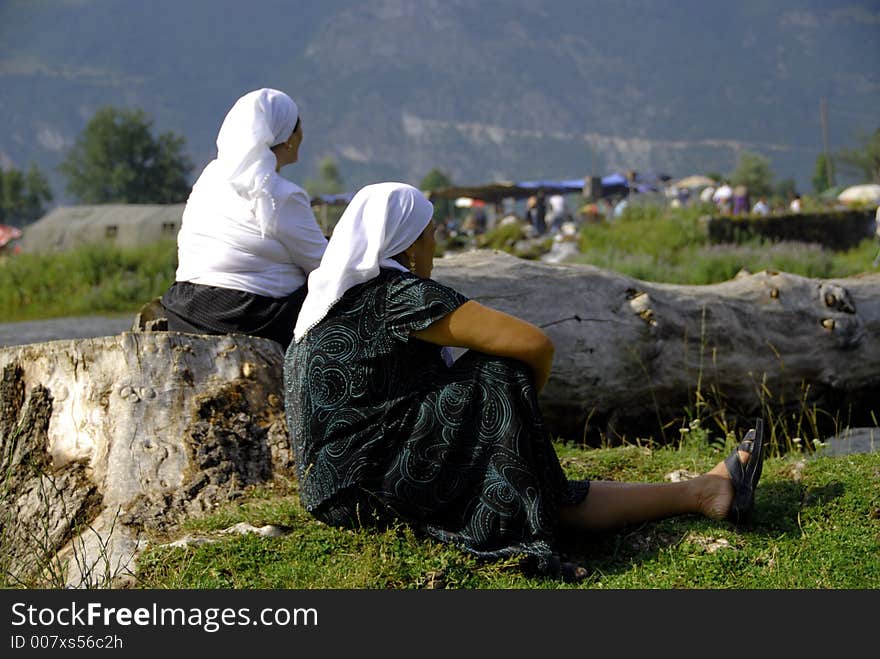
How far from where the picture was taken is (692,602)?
349 cm

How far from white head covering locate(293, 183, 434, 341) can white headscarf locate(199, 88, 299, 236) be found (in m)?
1.40

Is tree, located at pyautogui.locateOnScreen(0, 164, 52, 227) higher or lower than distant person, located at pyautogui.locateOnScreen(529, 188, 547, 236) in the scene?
higher

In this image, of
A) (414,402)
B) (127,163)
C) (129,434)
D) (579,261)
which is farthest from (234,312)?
(127,163)

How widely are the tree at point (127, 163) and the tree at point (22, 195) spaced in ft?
16.6

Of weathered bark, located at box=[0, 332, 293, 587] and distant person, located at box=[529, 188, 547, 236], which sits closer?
weathered bark, located at box=[0, 332, 293, 587]

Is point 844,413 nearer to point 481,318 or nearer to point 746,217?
point 481,318

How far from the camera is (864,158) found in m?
82.1

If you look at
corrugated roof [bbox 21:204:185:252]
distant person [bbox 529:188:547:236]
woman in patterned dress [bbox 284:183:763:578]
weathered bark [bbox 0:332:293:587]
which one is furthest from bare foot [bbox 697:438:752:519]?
distant person [bbox 529:188:547:236]

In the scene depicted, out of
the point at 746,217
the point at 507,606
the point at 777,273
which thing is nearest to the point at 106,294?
the point at 746,217

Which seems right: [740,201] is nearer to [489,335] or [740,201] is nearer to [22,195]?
[489,335]

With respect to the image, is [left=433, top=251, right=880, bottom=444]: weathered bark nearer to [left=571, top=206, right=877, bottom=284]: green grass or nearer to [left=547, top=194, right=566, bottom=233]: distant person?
[left=571, top=206, right=877, bottom=284]: green grass

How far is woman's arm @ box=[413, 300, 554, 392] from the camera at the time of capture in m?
3.87

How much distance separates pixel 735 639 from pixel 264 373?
8.26 ft

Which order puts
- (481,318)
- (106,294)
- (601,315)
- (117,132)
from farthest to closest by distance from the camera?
(117,132) < (106,294) < (601,315) < (481,318)
